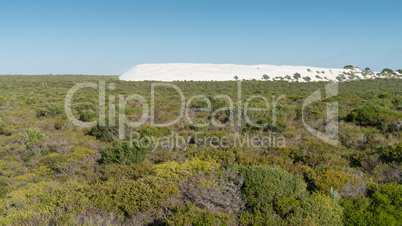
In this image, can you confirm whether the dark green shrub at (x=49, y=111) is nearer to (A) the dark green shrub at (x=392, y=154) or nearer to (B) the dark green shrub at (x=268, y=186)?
(B) the dark green shrub at (x=268, y=186)

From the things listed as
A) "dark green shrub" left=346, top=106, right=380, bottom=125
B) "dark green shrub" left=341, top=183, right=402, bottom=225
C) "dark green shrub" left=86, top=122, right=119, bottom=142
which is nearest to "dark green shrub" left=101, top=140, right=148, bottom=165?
"dark green shrub" left=86, top=122, right=119, bottom=142

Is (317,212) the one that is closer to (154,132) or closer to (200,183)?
(200,183)

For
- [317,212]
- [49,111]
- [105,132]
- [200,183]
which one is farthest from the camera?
[49,111]

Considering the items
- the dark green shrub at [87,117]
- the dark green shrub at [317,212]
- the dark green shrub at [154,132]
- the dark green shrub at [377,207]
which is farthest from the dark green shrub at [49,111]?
the dark green shrub at [377,207]

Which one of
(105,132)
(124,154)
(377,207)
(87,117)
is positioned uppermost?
(87,117)

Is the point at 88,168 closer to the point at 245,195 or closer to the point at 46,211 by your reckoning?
the point at 46,211

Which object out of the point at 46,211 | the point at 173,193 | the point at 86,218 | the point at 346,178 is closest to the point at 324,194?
the point at 346,178

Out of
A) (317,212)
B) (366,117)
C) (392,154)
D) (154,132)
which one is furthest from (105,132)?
(366,117)

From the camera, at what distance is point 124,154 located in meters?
7.10

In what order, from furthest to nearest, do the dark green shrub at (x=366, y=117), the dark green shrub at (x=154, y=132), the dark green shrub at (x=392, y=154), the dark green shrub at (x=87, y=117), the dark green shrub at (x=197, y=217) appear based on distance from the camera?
the dark green shrub at (x=87, y=117) < the dark green shrub at (x=366, y=117) < the dark green shrub at (x=154, y=132) < the dark green shrub at (x=392, y=154) < the dark green shrub at (x=197, y=217)

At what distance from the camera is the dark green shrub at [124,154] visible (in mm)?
6852

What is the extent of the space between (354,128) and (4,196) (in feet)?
39.1

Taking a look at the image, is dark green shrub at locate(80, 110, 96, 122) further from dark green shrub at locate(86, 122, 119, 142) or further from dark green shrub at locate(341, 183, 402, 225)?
dark green shrub at locate(341, 183, 402, 225)

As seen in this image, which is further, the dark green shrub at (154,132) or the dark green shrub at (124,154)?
the dark green shrub at (154,132)
